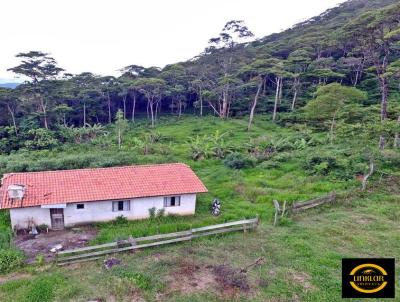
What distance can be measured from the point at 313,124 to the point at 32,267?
32.3 meters

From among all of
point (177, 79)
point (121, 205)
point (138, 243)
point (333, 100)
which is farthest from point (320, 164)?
point (177, 79)

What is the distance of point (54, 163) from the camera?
2450 cm

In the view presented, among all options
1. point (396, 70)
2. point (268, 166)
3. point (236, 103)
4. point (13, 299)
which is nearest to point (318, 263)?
point (13, 299)

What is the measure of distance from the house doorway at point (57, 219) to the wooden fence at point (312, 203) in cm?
1253

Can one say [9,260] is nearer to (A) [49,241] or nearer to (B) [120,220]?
(A) [49,241]

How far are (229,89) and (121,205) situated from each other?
101ft

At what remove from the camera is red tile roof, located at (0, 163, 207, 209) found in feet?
53.6

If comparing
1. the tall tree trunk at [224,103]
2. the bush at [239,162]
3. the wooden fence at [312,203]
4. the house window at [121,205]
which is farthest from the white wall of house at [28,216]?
the tall tree trunk at [224,103]

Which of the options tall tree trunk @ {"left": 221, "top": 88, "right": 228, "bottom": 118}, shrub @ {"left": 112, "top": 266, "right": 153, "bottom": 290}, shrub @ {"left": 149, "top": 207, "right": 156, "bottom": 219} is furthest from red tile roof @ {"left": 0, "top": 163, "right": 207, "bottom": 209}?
tall tree trunk @ {"left": 221, "top": 88, "right": 228, "bottom": 118}

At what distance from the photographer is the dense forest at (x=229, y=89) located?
2902 centimetres

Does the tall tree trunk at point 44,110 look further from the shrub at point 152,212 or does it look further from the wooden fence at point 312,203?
the wooden fence at point 312,203

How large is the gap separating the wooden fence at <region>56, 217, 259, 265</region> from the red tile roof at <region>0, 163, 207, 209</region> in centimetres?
333

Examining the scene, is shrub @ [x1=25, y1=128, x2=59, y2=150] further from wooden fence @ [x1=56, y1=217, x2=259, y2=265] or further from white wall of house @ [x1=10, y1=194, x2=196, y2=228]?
wooden fence @ [x1=56, y1=217, x2=259, y2=265]

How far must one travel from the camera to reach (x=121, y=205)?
17.4 meters
